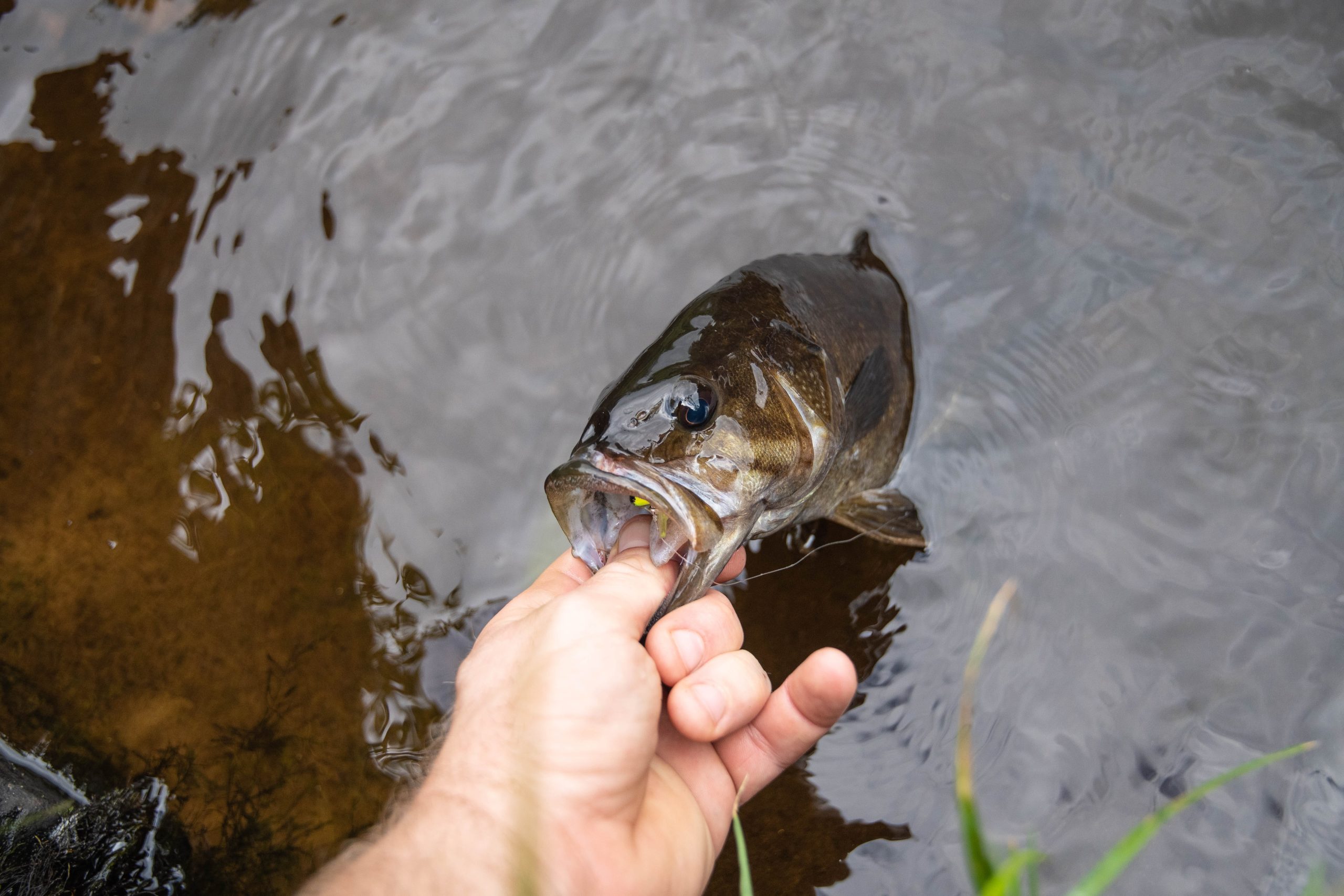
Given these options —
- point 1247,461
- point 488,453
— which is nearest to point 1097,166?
point 1247,461

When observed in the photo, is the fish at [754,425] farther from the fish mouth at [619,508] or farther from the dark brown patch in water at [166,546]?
the dark brown patch in water at [166,546]

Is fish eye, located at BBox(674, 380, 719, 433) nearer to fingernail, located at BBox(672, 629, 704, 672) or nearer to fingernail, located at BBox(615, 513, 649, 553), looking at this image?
fingernail, located at BBox(615, 513, 649, 553)

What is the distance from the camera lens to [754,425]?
2.74 meters

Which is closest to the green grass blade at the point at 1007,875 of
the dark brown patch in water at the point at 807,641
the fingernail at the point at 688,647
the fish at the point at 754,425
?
the fingernail at the point at 688,647

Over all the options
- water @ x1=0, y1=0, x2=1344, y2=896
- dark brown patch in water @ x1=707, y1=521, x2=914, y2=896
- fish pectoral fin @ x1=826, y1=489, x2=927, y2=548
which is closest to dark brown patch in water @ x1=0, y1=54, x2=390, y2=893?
water @ x1=0, y1=0, x2=1344, y2=896

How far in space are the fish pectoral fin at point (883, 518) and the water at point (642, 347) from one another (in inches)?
5.3

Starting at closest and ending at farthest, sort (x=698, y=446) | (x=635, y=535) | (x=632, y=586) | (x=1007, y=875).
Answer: (x=1007, y=875) → (x=632, y=586) → (x=635, y=535) → (x=698, y=446)

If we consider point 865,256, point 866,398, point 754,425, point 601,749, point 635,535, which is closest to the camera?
point 601,749

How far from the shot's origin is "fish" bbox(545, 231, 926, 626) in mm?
2357

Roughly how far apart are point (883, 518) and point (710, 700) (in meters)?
1.61

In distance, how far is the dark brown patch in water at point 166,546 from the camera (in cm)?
311

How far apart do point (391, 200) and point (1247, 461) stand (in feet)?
13.4

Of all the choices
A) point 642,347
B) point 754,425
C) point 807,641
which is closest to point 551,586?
point 754,425

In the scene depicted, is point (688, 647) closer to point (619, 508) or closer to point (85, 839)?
point (619, 508)
